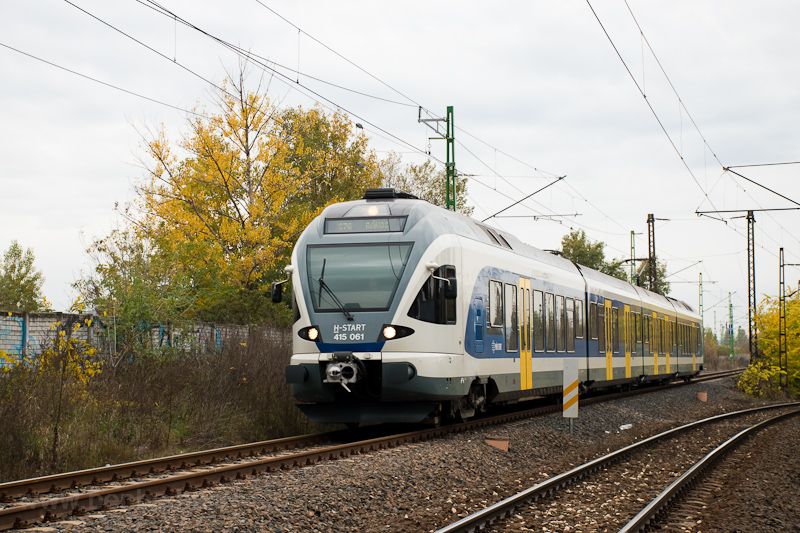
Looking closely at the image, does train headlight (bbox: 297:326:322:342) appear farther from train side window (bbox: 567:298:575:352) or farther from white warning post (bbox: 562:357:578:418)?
train side window (bbox: 567:298:575:352)

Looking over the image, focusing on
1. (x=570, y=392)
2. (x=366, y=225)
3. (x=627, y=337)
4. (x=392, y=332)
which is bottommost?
(x=570, y=392)

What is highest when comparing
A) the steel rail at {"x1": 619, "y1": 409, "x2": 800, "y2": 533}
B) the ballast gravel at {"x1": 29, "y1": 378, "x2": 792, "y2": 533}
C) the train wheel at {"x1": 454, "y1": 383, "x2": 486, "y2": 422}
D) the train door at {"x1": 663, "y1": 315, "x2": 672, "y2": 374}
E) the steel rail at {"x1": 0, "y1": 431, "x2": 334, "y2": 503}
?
the train door at {"x1": 663, "y1": 315, "x2": 672, "y2": 374}

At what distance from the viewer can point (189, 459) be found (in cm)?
985

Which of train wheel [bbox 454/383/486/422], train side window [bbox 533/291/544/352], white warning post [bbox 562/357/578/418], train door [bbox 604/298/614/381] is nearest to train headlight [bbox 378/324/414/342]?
train wheel [bbox 454/383/486/422]

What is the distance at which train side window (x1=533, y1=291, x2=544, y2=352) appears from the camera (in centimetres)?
1716

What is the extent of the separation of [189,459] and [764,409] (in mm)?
21094

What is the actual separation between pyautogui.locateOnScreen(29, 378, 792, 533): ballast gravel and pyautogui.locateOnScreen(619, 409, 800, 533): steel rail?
81 cm

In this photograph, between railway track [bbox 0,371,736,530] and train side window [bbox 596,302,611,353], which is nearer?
railway track [bbox 0,371,736,530]

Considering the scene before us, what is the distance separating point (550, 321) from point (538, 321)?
37.1 inches

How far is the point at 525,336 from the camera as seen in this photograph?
648 inches

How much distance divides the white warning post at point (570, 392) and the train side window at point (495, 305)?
1.55 metres

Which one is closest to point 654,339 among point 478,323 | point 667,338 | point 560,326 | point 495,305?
point 667,338

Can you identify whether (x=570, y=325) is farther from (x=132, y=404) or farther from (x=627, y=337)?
(x=132, y=404)

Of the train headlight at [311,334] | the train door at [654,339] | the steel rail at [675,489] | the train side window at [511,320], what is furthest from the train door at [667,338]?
the train headlight at [311,334]
